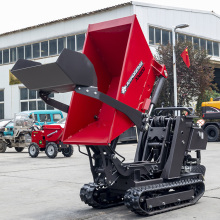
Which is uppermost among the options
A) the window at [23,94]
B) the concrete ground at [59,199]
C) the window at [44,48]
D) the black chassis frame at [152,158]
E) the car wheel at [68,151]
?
the window at [44,48]

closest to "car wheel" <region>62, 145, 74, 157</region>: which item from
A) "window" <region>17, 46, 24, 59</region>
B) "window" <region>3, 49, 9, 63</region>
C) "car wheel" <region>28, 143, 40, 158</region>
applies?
"car wheel" <region>28, 143, 40, 158</region>

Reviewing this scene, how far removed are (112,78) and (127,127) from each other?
1101 mm

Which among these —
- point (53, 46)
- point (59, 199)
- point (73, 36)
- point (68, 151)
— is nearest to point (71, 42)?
point (73, 36)

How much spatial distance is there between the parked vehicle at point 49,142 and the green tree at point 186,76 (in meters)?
14.5

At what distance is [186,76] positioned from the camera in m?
30.2

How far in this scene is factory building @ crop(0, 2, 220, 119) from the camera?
3139cm

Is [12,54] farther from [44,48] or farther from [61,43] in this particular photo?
[61,43]

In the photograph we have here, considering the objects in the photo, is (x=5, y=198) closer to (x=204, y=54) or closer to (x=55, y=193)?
(x=55, y=193)

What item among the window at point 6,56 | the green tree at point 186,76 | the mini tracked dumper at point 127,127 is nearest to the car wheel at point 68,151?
the mini tracked dumper at point 127,127

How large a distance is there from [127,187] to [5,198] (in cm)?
268

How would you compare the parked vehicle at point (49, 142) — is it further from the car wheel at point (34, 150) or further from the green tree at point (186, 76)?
the green tree at point (186, 76)

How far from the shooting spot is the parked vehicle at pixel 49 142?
15906 mm

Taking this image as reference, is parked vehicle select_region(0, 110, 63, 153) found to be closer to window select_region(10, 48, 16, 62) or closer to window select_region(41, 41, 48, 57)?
window select_region(41, 41, 48, 57)

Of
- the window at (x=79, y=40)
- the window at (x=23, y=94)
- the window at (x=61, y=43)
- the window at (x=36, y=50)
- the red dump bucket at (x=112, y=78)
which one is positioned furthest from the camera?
the window at (x=23, y=94)
